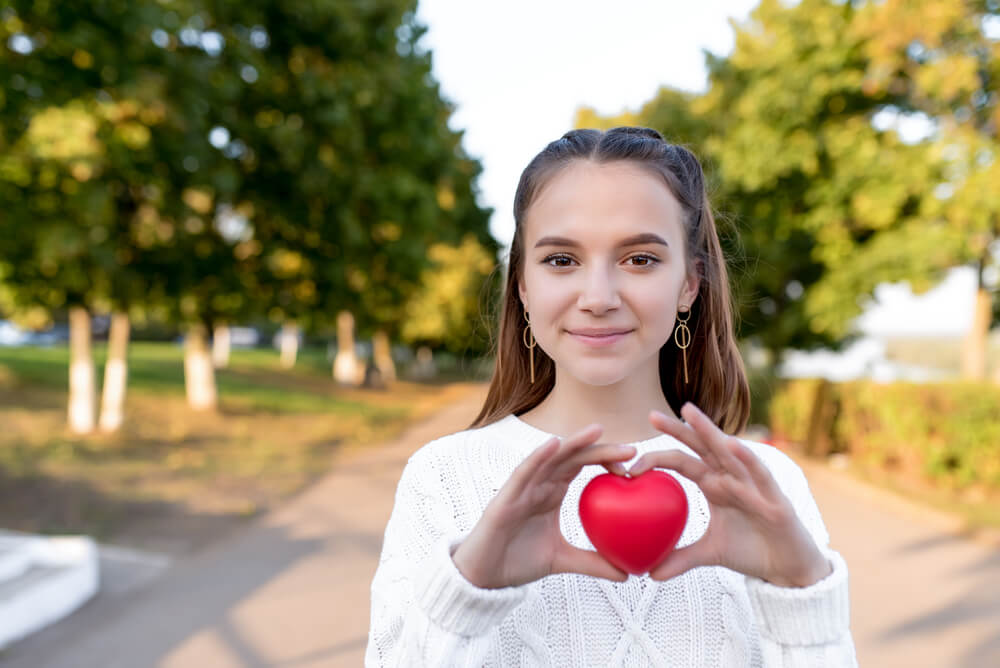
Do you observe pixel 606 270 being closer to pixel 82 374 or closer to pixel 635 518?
pixel 635 518

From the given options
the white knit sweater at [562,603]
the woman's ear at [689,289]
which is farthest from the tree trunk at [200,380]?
the woman's ear at [689,289]

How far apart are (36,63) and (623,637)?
762 centimetres

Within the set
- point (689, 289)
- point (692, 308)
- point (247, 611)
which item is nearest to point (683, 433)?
point (689, 289)

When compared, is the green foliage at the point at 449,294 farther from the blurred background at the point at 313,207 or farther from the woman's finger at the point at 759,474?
the woman's finger at the point at 759,474

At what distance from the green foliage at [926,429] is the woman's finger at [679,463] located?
10.6m

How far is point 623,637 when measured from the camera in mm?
1709

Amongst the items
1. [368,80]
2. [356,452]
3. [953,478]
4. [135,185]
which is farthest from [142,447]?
[953,478]

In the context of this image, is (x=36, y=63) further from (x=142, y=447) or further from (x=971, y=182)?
(x=971, y=182)

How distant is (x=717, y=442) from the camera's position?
1378 millimetres

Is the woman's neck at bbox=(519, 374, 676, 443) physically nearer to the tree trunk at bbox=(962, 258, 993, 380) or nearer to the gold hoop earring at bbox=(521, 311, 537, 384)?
the gold hoop earring at bbox=(521, 311, 537, 384)

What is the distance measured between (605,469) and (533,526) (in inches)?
15.1

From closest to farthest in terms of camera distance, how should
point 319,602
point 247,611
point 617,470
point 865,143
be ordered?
point 617,470 → point 247,611 → point 319,602 → point 865,143

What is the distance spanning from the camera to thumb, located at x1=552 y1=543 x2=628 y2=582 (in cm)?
150

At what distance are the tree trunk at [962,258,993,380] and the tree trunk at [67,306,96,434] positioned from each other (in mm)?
13666
